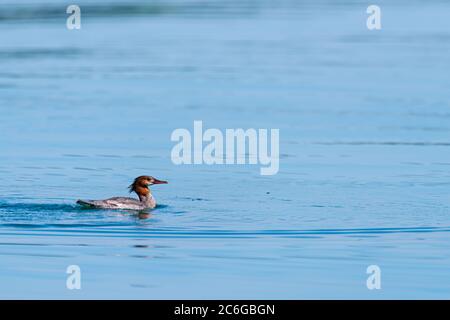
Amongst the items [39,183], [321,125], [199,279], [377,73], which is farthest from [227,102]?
[199,279]

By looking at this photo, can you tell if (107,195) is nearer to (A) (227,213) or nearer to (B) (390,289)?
(A) (227,213)

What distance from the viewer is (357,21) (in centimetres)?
4147

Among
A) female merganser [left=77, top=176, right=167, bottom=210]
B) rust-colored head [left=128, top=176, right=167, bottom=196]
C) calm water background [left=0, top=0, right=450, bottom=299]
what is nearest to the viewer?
calm water background [left=0, top=0, right=450, bottom=299]

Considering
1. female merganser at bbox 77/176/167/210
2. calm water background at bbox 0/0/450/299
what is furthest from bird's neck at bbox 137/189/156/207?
calm water background at bbox 0/0/450/299

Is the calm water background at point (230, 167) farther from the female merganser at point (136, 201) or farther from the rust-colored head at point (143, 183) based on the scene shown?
the rust-colored head at point (143, 183)

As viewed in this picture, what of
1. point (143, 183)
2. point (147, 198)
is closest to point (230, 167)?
point (143, 183)

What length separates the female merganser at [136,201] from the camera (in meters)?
17.8

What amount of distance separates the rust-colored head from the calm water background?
1.00 ft

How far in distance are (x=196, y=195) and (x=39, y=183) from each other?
2.23 metres

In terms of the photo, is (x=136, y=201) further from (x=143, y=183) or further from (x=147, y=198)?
(x=143, y=183)

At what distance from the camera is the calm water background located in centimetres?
1518

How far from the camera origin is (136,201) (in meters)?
18.5

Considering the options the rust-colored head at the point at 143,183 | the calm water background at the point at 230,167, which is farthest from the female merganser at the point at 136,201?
the calm water background at the point at 230,167

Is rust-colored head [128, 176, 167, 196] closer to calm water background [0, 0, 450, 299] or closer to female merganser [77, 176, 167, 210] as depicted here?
female merganser [77, 176, 167, 210]
